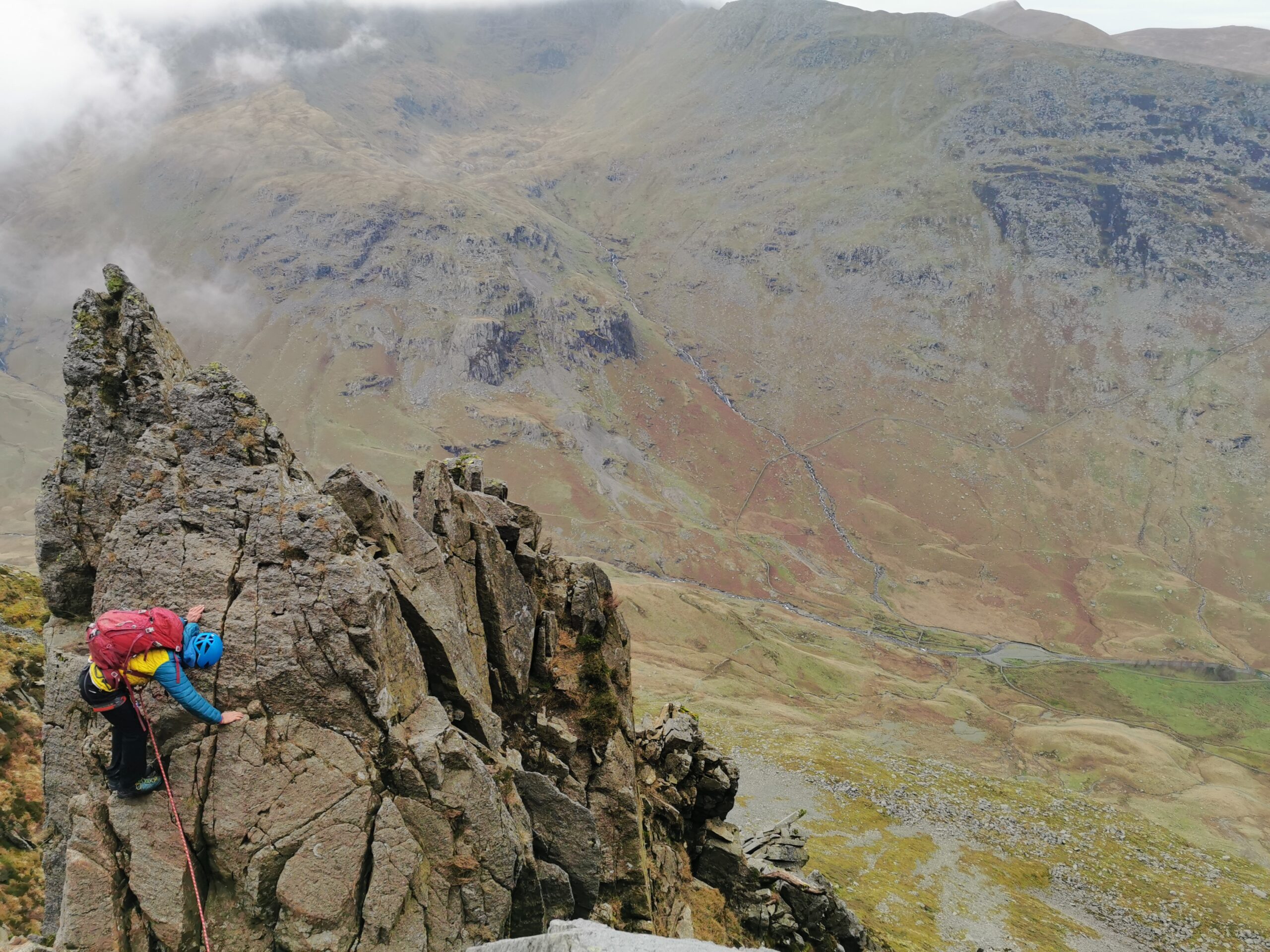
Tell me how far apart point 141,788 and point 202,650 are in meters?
3.19

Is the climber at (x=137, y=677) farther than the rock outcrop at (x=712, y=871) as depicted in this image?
No

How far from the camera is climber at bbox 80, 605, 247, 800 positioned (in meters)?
14.5

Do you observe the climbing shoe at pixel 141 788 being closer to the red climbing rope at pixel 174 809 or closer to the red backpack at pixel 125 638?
the red climbing rope at pixel 174 809

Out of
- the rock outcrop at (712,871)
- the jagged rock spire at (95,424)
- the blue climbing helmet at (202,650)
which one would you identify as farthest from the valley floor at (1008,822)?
the jagged rock spire at (95,424)

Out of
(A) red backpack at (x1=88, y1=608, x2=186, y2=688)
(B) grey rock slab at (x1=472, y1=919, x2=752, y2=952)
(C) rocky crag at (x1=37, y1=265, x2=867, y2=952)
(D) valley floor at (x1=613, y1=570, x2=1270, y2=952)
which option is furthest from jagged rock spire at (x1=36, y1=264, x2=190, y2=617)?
(D) valley floor at (x1=613, y1=570, x2=1270, y2=952)

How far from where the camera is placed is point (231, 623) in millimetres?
16266

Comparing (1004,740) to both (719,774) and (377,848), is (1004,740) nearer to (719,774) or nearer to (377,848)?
(719,774)

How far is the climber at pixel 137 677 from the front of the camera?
47.6 feet

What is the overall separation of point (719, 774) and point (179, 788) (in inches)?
1181

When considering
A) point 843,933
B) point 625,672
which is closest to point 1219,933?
point 843,933

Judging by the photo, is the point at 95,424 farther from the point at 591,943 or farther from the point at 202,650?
the point at 591,943

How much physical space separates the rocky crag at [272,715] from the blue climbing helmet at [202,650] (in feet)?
1.76

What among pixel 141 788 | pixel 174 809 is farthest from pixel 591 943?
pixel 141 788

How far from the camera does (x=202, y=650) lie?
15.4 m
